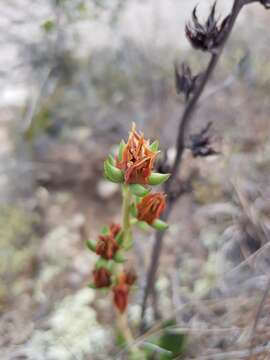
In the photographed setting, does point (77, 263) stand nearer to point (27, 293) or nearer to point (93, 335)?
point (27, 293)

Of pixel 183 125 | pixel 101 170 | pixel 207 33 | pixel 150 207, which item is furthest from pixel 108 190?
pixel 207 33

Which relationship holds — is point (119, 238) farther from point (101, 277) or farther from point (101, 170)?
point (101, 170)

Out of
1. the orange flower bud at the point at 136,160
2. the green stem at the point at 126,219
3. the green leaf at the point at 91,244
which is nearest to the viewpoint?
the orange flower bud at the point at 136,160

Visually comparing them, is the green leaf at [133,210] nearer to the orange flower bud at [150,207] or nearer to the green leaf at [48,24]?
the orange flower bud at [150,207]

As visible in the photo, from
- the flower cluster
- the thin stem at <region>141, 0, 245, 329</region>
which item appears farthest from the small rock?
the flower cluster

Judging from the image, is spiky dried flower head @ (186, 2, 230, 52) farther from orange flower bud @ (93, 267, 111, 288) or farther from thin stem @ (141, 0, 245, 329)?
orange flower bud @ (93, 267, 111, 288)

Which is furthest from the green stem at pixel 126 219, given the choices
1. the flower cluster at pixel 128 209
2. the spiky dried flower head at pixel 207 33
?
the spiky dried flower head at pixel 207 33
